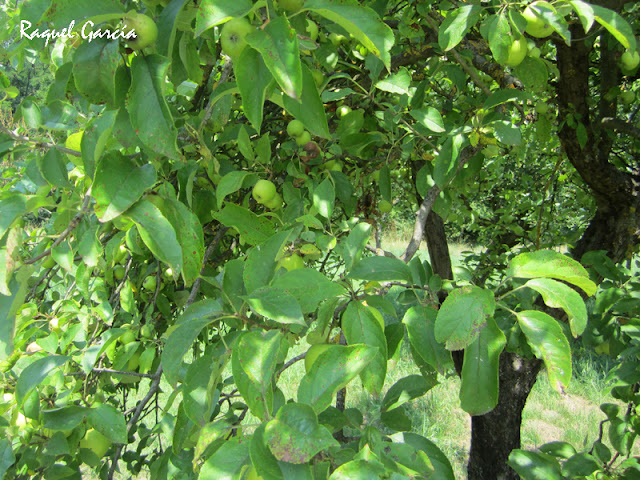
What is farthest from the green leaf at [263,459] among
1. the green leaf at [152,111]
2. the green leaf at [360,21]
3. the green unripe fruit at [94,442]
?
the green unripe fruit at [94,442]

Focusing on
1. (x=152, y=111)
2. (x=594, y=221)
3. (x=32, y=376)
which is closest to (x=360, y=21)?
(x=152, y=111)

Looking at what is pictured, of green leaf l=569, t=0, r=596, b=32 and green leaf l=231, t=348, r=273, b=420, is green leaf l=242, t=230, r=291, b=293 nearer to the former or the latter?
green leaf l=231, t=348, r=273, b=420

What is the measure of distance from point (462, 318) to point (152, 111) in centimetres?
48

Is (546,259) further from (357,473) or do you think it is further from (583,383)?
(583,383)

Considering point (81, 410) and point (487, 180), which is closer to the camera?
point (81, 410)

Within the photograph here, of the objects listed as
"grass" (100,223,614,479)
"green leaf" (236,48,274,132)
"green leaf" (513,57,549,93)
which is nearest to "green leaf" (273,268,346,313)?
"green leaf" (236,48,274,132)

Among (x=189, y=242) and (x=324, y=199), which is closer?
(x=189, y=242)

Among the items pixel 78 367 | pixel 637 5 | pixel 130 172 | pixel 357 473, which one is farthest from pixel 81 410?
pixel 637 5

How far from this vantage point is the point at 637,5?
79.2 inches

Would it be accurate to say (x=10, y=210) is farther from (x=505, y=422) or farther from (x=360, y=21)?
(x=505, y=422)

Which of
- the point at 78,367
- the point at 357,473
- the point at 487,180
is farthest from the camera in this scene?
the point at 487,180

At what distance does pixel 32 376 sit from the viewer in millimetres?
823

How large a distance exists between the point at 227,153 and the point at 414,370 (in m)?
3.06

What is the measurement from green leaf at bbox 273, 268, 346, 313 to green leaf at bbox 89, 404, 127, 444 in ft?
1.66
